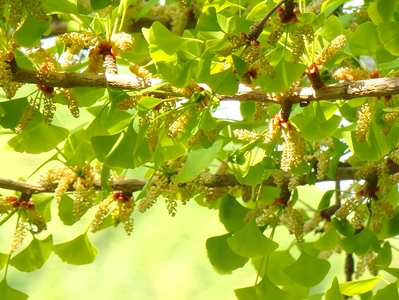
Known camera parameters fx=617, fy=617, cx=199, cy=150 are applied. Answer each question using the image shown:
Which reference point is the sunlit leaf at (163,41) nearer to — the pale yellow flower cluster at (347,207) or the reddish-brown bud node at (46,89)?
the reddish-brown bud node at (46,89)

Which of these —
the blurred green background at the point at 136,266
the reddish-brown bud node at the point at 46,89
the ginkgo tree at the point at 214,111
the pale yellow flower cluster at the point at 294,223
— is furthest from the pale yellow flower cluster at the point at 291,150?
the blurred green background at the point at 136,266

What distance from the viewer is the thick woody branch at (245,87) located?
1.55ft

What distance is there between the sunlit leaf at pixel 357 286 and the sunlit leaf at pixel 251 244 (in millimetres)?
82

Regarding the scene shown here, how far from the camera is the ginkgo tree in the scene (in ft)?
1.52

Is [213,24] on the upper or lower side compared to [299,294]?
upper

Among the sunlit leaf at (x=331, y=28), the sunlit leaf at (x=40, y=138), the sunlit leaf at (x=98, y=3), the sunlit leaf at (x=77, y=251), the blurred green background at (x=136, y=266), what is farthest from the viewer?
the blurred green background at (x=136, y=266)

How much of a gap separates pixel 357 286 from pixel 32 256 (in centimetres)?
35

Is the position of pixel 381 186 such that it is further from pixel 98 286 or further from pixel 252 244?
pixel 98 286

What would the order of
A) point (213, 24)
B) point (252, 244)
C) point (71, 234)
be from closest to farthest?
point (213, 24) → point (252, 244) → point (71, 234)

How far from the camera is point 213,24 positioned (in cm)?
45

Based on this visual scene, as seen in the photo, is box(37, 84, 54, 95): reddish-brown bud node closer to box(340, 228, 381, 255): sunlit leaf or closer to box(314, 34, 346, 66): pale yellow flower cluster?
box(314, 34, 346, 66): pale yellow flower cluster

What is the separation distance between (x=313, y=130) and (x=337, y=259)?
898 mm

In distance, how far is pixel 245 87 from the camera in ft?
1.71

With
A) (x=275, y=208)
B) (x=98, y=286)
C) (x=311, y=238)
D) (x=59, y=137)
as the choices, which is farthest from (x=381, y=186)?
(x=98, y=286)
